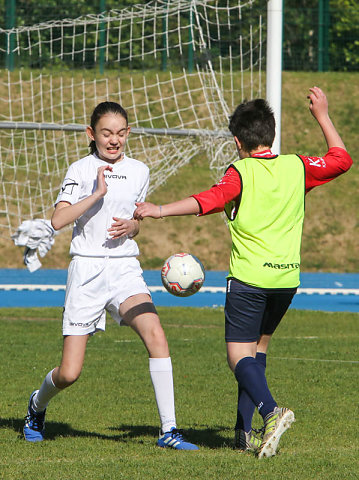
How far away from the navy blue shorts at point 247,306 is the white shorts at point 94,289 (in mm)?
660

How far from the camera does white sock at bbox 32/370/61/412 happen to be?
5.35m

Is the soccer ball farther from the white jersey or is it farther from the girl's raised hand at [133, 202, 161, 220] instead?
the girl's raised hand at [133, 202, 161, 220]

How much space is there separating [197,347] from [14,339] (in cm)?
221

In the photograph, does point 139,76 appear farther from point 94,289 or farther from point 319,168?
point 319,168

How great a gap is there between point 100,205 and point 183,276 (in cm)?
72

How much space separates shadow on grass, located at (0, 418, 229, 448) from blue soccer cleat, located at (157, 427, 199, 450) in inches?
5.8

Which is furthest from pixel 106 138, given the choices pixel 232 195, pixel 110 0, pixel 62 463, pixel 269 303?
pixel 110 0

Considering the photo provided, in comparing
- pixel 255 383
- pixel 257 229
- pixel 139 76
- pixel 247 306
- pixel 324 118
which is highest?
pixel 139 76

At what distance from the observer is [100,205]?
17.0 feet

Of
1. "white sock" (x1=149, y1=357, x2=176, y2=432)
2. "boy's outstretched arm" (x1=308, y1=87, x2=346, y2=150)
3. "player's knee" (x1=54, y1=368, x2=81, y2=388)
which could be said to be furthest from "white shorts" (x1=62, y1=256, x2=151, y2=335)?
"boy's outstretched arm" (x1=308, y1=87, x2=346, y2=150)

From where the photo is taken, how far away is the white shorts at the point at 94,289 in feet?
16.9

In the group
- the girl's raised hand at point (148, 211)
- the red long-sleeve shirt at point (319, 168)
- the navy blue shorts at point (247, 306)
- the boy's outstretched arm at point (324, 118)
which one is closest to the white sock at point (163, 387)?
the navy blue shorts at point (247, 306)

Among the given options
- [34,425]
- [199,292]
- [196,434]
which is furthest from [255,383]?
[199,292]

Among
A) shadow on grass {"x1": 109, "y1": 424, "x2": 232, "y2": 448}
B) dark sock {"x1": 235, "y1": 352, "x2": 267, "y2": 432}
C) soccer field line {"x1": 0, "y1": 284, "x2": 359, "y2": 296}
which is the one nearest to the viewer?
dark sock {"x1": 235, "y1": 352, "x2": 267, "y2": 432}
